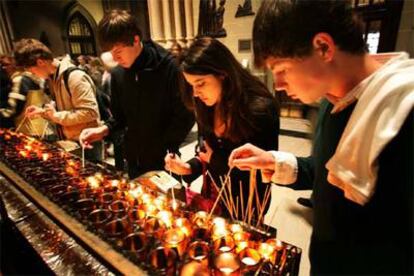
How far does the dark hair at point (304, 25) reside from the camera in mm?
545

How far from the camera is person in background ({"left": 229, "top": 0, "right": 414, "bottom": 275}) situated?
49cm

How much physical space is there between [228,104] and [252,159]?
1.21 ft

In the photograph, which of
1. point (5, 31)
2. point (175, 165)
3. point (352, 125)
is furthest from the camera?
point (5, 31)

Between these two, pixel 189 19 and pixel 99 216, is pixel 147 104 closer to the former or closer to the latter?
pixel 99 216

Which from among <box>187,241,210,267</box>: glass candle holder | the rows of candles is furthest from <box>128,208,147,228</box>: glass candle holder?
<box>187,241,210,267</box>: glass candle holder

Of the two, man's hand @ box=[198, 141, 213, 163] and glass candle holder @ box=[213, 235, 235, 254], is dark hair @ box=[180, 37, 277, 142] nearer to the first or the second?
man's hand @ box=[198, 141, 213, 163]

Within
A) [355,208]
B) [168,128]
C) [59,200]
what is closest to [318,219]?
[355,208]

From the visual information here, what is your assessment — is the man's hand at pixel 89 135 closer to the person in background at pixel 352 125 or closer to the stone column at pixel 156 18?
the person in background at pixel 352 125

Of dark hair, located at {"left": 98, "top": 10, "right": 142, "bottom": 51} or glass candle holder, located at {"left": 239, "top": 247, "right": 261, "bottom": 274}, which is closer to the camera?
glass candle holder, located at {"left": 239, "top": 247, "right": 261, "bottom": 274}

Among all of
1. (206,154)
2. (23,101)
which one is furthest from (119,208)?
(23,101)

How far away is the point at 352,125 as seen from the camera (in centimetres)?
55

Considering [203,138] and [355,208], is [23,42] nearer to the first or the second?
[203,138]

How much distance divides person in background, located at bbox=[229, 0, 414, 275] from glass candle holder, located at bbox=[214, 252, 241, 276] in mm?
233

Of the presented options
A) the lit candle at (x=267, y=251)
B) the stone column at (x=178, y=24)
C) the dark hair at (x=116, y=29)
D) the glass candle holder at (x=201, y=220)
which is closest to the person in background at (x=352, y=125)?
the lit candle at (x=267, y=251)
